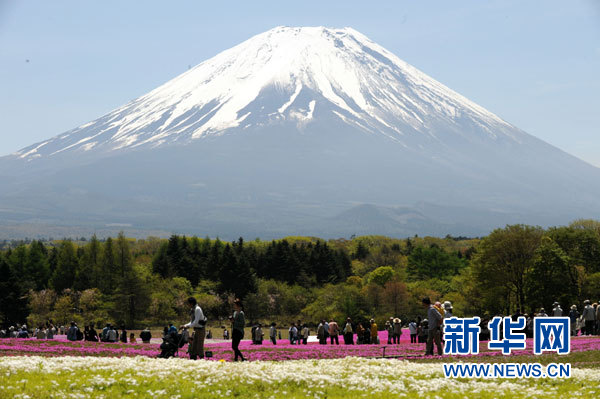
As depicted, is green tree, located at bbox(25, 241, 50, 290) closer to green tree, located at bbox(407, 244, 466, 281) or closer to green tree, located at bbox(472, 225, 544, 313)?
green tree, located at bbox(407, 244, 466, 281)

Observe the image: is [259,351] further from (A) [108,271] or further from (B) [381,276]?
(B) [381,276]

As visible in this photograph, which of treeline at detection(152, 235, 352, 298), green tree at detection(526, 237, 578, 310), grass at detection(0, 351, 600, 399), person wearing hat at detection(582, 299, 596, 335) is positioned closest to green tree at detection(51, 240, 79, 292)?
treeline at detection(152, 235, 352, 298)

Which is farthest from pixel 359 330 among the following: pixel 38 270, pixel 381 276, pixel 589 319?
pixel 38 270

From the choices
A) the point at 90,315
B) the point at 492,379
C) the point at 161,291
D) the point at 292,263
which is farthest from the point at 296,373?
the point at 292,263

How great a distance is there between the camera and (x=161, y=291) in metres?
104

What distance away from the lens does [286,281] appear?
11725 cm

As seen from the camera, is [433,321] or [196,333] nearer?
[196,333]

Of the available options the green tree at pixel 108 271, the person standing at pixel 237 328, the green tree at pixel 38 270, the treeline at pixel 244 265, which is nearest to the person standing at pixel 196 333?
the person standing at pixel 237 328

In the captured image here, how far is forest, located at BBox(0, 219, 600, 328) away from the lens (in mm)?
72250

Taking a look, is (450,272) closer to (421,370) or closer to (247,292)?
(247,292)

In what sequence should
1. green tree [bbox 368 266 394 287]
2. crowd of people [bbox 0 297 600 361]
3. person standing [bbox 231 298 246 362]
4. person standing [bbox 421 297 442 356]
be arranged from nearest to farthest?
crowd of people [bbox 0 297 600 361] < person standing [bbox 231 298 246 362] < person standing [bbox 421 297 442 356] < green tree [bbox 368 266 394 287]

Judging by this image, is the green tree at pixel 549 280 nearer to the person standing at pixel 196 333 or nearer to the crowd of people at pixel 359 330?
the crowd of people at pixel 359 330

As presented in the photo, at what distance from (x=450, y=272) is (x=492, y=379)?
11031 cm

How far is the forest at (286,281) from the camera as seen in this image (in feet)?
237
